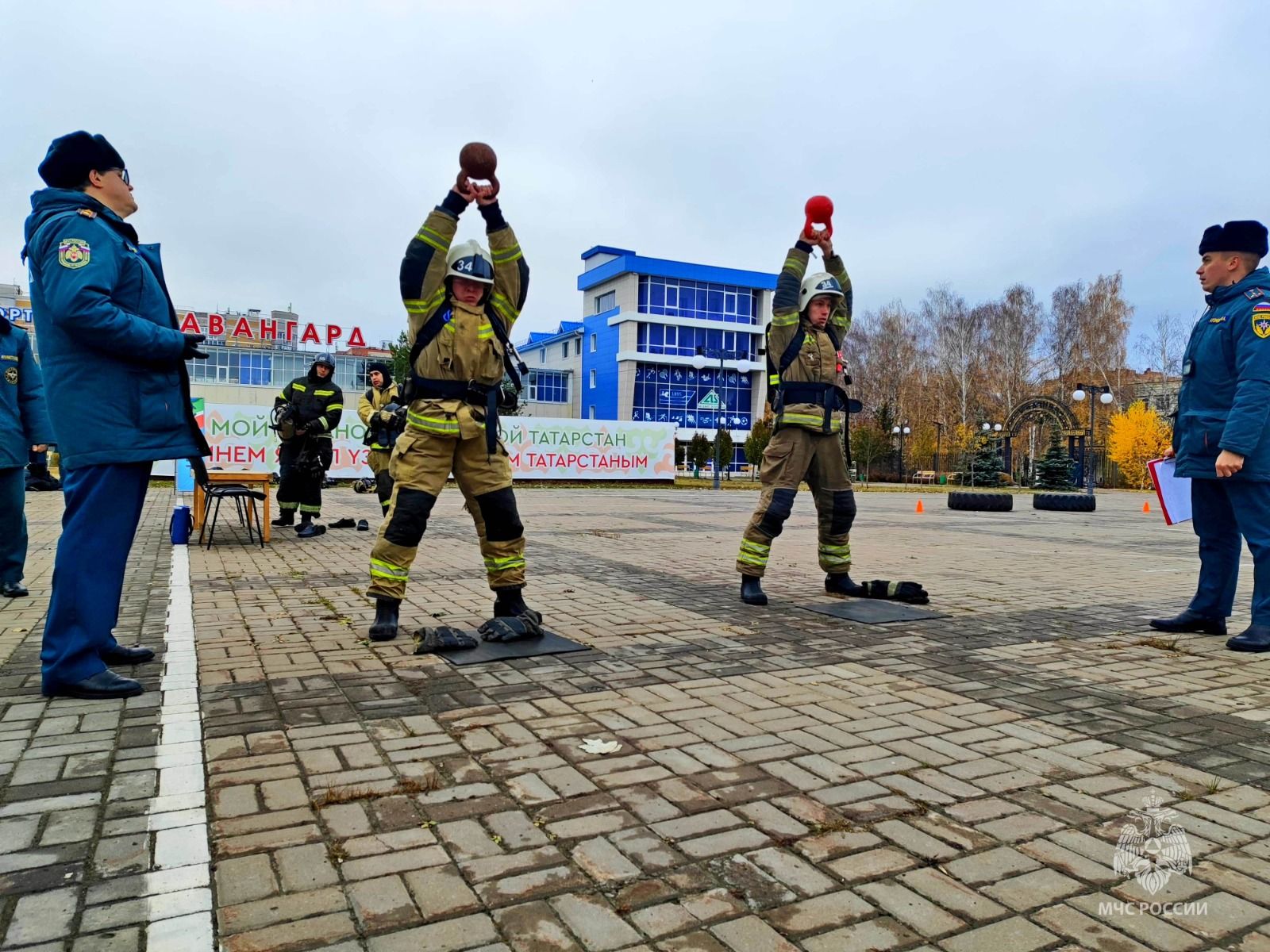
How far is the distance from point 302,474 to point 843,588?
22.7ft

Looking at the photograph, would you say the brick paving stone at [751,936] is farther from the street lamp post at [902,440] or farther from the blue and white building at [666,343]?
the blue and white building at [666,343]

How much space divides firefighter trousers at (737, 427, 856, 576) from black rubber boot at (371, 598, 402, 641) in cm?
249

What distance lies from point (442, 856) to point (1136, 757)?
235cm

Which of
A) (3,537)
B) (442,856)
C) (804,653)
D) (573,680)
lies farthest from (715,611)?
(3,537)

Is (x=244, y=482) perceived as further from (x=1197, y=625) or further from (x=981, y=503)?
(x=981, y=503)

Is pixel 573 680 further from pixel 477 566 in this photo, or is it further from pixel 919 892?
pixel 477 566

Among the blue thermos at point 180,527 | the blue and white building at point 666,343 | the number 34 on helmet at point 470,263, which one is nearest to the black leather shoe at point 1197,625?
the number 34 on helmet at point 470,263

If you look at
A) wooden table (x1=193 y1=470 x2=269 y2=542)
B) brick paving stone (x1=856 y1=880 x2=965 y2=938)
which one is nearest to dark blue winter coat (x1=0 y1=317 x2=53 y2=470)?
wooden table (x1=193 y1=470 x2=269 y2=542)

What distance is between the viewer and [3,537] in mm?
6070

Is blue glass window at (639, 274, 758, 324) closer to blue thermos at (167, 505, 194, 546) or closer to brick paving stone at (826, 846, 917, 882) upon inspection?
blue thermos at (167, 505, 194, 546)

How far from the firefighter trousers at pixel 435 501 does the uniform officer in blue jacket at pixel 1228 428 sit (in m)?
3.93

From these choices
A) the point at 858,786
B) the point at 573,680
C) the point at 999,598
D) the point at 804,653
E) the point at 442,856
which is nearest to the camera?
the point at 442,856

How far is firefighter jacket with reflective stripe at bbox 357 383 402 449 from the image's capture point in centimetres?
1011

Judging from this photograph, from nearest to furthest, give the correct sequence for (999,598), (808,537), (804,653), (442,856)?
1. (442,856)
2. (804,653)
3. (999,598)
4. (808,537)
